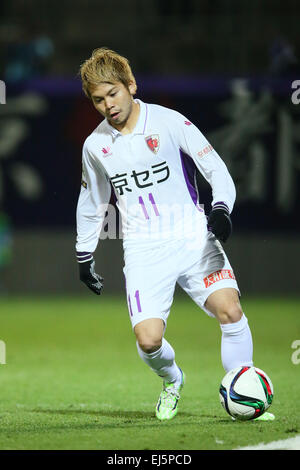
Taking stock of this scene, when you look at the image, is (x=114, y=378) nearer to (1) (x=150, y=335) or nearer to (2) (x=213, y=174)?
(1) (x=150, y=335)

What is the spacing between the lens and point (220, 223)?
526 cm

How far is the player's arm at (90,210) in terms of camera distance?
5.77 meters

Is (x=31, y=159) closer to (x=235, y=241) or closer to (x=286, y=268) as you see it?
(x=235, y=241)

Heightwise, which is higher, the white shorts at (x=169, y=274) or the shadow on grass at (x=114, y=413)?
the white shorts at (x=169, y=274)

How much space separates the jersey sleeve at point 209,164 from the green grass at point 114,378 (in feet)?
4.21

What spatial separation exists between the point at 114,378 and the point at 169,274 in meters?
2.17

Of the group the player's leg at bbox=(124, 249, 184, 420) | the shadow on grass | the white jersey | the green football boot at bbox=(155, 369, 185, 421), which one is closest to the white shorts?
the player's leg at bbox=(124, 249, 184, 420)

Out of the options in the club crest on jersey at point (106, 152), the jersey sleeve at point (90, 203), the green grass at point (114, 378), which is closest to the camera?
the green grass at point (114, 378)

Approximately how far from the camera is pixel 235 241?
13.2 m

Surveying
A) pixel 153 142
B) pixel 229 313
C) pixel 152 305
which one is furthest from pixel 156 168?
pixel 229 313

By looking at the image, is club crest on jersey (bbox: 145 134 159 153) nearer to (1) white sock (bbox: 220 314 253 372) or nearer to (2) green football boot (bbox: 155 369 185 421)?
(1) white sock (bbox: 220 314 253 372)

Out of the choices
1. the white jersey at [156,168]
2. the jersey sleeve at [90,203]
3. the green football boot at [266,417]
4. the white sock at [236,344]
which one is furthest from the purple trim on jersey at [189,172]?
the green football boot at [266,417]

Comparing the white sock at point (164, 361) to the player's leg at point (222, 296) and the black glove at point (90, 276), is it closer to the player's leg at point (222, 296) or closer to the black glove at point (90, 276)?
the player's leg at point (222, 296)

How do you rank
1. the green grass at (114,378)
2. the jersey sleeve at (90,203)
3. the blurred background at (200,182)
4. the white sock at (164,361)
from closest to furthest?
the green grass at (114,378) < the white sock at (164,361) < the jersey sleeve at (90,203) < the blurred background at (200,182)
